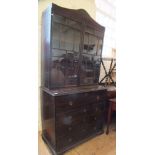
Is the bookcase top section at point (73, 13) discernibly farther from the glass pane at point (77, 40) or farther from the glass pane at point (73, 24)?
the glass pane at point (77, 40)

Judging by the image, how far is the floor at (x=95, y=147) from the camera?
179 cm

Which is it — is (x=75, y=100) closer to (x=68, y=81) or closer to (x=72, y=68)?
(x=68, y=81)

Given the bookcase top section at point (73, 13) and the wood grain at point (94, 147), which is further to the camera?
the wood grain at point (94, 147)

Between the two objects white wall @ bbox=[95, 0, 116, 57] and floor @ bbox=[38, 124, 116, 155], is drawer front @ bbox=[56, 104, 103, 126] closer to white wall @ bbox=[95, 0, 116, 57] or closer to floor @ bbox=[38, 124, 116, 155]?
floor @ bbox=[38, 124, 116, 155]

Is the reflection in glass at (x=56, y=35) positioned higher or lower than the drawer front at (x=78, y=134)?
higher

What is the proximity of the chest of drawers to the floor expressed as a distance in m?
0.07

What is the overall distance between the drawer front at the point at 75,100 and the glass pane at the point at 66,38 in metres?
0.69

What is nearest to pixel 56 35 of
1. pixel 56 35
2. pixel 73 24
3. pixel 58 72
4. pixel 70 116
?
pixel 56 35

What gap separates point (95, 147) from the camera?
1926 mm

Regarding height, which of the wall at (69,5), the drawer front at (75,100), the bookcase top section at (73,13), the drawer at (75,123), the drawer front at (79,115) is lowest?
the drawer at (75,123)

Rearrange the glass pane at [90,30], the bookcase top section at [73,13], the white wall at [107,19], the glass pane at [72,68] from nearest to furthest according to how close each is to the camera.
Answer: the bookcase top section at [73,13] → the glass pane at [72,68] → the glass pane at [90,30] → the white wall at [107,19]

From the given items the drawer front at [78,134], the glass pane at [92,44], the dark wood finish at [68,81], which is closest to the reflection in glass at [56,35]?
the dark wood finish at [68,81]

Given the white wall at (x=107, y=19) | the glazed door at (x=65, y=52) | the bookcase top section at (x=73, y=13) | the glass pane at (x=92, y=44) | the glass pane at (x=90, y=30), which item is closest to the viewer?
the bookcase top section at (x=73, y=13)
